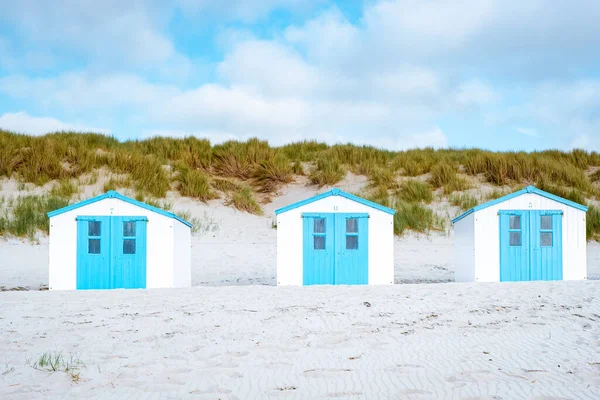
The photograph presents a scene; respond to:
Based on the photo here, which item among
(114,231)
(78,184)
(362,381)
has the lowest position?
(362,381)

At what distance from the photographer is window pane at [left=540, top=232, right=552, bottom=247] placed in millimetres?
14086

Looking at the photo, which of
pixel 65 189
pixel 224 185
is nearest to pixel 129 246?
pixel 65 189

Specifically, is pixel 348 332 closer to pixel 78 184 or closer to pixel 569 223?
pixel 569 223

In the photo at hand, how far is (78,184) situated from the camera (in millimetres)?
25828

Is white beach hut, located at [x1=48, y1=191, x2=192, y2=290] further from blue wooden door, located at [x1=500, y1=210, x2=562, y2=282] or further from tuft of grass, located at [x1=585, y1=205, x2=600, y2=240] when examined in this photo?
tuft of grass, located at [x1=585, y1=205, x2=600, y2=240]

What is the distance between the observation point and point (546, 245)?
1409 centimetres

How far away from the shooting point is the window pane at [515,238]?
46.1 ft

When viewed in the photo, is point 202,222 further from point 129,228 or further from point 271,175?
point 129,228

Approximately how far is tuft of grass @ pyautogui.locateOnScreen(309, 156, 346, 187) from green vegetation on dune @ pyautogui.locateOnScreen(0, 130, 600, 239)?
5cm

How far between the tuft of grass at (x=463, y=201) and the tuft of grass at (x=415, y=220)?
168 cm

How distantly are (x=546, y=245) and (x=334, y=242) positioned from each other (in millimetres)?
4575

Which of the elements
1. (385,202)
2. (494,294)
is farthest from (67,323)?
(385,202)

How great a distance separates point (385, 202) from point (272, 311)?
53.6 ft

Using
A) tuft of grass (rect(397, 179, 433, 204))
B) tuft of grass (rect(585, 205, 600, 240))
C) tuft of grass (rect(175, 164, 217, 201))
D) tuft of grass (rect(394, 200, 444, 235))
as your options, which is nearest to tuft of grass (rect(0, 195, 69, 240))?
tuft of grass (rect(175, 164, 217, 201))
